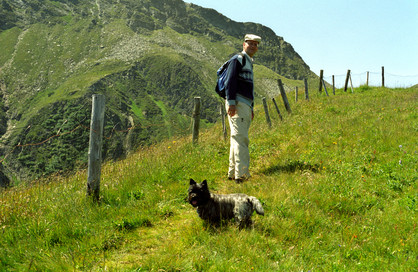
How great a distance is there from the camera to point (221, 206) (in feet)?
13.7

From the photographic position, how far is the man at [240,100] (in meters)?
5.97

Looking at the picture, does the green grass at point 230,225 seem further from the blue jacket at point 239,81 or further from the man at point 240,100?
the blue jacket at point 239,81

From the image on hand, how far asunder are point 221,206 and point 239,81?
3151mm

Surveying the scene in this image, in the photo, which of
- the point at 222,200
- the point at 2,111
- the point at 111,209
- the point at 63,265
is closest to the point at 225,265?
the point at 222,200

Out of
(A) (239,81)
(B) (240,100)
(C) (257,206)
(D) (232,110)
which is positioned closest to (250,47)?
(A) (239,81)

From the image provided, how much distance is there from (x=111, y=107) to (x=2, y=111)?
247ft

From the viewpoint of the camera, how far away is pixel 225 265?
316 cm

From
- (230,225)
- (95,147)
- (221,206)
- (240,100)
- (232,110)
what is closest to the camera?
(230,225)

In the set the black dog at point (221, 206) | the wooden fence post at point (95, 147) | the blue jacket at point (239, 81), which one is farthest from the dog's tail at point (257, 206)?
the wooden fence post at point (95, 147)

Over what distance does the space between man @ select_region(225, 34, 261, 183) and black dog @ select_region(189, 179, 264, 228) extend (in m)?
1.96

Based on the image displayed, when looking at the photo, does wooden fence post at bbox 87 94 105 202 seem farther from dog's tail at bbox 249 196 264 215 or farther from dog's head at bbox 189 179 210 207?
dog's tail at bbox 249 196 264 215

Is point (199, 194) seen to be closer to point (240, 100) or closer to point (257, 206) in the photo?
point (257, 206)

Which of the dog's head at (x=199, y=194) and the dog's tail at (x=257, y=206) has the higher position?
the dog's head at (x=199, y=194)

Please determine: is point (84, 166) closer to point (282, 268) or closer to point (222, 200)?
point (222, 200)
